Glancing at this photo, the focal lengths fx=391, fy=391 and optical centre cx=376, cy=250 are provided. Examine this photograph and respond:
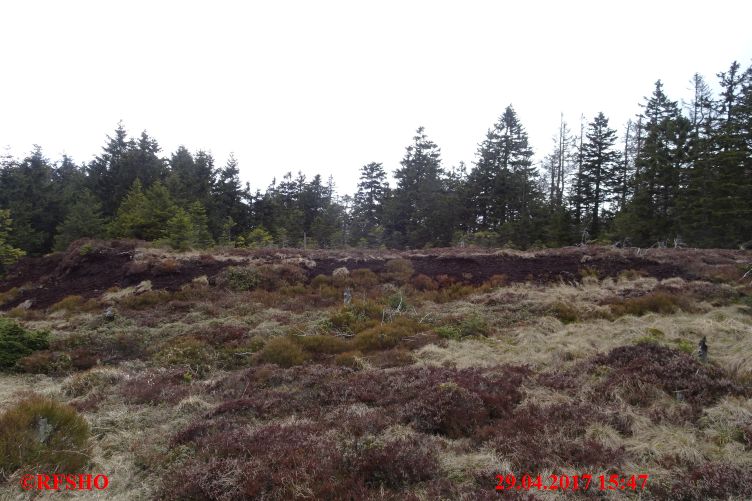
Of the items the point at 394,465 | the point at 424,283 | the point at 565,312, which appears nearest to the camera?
the point at 394,465

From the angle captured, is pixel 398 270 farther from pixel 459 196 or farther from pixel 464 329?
pixel 459 196

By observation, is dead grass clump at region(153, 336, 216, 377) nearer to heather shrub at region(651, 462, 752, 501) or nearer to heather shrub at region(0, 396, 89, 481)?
heather shrub at region(0, 396, 89, 481)

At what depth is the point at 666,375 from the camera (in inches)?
233

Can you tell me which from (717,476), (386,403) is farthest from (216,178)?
(717,476)

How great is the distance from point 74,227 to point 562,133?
1864 inches

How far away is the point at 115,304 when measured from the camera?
13.9 meters

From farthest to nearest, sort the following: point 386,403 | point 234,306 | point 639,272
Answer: point 639,272
point 234,306
point 386,403

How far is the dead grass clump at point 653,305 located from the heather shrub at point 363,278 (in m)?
8.64

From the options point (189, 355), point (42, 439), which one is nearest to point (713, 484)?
point (42, 439)

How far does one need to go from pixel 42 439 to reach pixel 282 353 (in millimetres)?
4771

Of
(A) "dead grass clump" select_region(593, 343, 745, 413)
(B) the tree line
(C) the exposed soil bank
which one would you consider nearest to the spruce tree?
(B) the tree line

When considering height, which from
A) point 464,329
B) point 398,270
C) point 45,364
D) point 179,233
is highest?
point 179,233

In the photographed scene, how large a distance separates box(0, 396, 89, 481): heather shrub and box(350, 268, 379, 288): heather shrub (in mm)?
11452

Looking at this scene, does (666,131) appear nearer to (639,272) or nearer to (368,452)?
(639,272)
